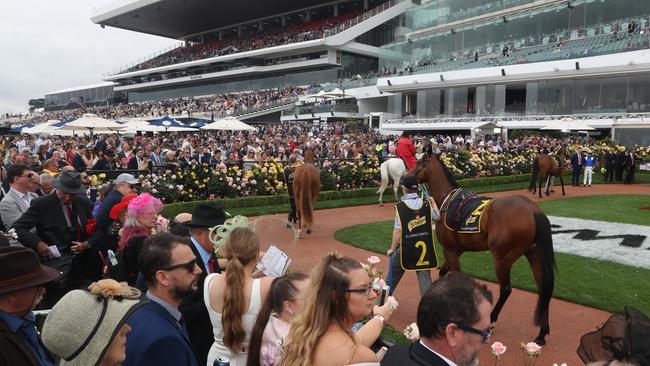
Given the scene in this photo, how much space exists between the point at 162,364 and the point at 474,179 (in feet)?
63.5

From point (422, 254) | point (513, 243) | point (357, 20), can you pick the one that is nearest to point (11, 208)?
point (422, 254)

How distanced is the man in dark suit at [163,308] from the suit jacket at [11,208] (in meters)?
4.03

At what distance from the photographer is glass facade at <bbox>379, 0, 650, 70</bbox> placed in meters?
33.4

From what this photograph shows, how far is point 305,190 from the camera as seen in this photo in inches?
426

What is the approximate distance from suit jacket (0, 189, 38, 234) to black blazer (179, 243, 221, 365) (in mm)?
3600

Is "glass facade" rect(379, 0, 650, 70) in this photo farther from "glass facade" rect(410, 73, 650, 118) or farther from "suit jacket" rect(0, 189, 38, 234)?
"suit jacket" rect(0, 189, 38, 234)

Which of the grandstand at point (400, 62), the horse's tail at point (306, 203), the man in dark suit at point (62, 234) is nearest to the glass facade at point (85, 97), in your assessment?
the grandstand at point (400, 62)

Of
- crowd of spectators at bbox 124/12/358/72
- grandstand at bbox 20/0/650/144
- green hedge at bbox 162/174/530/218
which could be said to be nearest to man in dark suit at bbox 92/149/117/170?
green hedge at bbox 162/174/530/218

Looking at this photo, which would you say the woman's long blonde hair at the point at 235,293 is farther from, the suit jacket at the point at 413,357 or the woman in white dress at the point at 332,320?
the suit jacket at the point at 413,357

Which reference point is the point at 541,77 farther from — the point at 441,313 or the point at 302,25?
the point at 302,25

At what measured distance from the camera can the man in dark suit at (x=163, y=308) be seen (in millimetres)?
2393

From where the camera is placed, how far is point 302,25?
7169 centimetres

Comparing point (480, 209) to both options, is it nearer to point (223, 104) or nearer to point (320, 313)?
point (320, 313)

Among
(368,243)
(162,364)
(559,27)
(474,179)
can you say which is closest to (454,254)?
(368,243)
